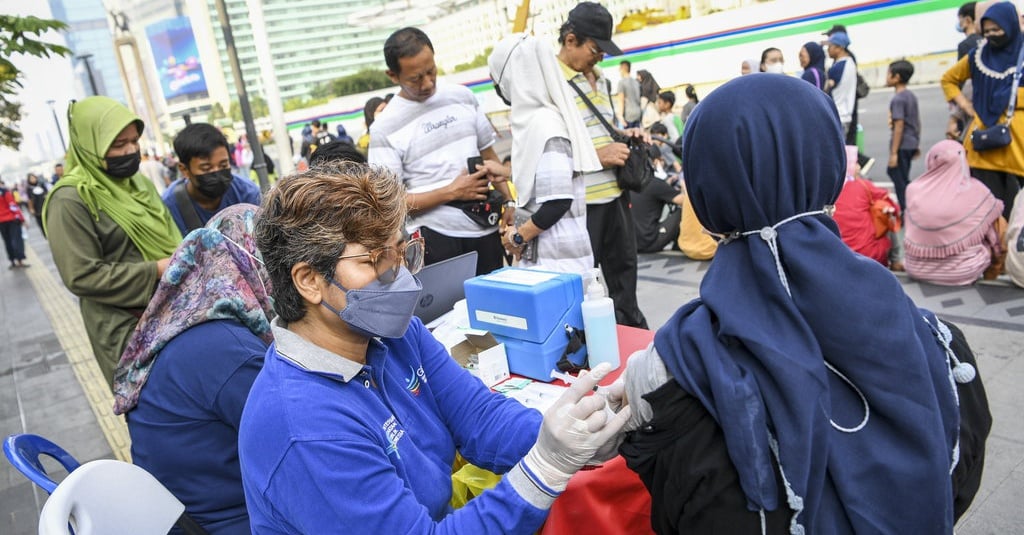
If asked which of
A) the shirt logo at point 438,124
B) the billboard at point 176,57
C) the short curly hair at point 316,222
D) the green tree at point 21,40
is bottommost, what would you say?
the short curly hair at point 316,222

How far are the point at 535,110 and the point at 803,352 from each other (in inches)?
78.1

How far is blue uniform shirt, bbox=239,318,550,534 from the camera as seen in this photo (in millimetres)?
1125

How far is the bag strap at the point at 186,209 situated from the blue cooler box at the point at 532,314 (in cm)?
186

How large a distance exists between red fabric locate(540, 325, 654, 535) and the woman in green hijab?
2.10 metres

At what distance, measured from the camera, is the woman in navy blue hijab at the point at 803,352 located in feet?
3.10

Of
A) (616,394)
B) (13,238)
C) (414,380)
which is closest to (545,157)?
(414,380)

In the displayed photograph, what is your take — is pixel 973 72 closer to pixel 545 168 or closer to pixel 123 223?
pixel 545 168

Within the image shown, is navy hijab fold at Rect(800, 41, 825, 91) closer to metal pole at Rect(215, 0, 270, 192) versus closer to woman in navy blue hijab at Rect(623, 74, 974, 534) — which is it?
woman in navy blue hijab at Rect(623, 74, 974, 534)

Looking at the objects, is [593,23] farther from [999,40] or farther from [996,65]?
[996,65]

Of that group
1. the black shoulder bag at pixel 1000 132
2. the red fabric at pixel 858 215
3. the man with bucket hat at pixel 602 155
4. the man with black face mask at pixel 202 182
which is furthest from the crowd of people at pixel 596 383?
the black shoulder bag at pixel 1000 132

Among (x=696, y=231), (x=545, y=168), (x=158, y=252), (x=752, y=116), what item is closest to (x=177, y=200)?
(x=158, y=252)

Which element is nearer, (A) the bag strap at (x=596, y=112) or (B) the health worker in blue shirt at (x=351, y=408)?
(B) the health worker in blue shirt at (x=351, y=408)

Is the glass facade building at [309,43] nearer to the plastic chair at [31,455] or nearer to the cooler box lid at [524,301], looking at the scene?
the cooler box lid at [524,301]

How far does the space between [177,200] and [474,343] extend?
6.40 feet
